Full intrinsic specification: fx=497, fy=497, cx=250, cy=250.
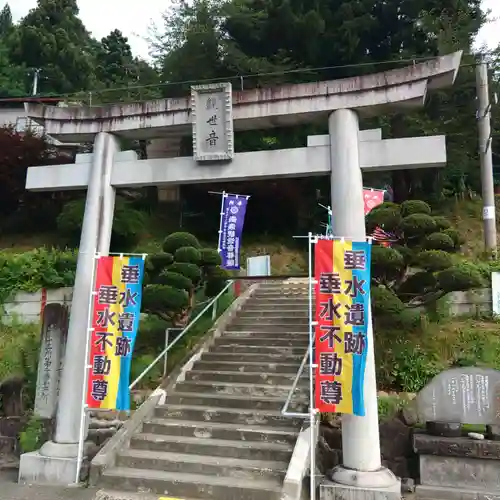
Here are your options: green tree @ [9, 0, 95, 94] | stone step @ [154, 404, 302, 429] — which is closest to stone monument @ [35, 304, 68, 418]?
stone step @ [154, 404, 302, 429]

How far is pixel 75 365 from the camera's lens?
297 inches

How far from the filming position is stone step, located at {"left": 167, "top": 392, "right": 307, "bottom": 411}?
25.8 feet

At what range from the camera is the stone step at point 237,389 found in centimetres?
822

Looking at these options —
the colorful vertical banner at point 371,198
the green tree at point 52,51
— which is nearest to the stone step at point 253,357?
the colorful vertical banner at point 371,198

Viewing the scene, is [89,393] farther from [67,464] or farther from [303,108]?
[303,108]

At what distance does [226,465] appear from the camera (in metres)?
6.62

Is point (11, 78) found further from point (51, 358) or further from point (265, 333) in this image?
point (265, 333)

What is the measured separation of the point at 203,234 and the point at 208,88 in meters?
15.2

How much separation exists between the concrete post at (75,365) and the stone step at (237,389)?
1.85 meters

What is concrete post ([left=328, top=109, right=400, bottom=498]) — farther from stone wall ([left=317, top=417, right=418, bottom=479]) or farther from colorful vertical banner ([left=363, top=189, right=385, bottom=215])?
colorful vertical banner ([left=363, top=189, right=385, bottom=215])

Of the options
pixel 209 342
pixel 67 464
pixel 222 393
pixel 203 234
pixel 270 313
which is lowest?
pixel 67 464

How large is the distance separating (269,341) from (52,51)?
98.9 feet

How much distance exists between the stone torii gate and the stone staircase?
93 cm

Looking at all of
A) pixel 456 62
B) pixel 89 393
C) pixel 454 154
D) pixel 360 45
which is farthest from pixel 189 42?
pixel 89 393
